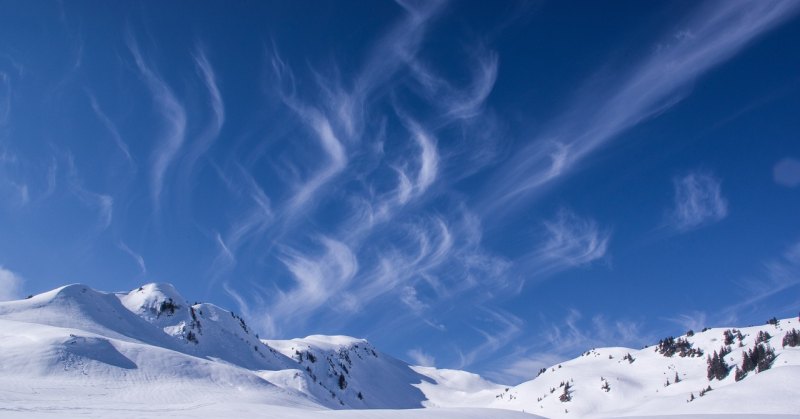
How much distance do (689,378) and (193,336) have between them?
322 ft

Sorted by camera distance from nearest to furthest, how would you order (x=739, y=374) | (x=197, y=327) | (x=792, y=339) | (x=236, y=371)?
(x=236, y=371) < (x=739, y=374) < (x=792, y=339) < (x=197, y=327)

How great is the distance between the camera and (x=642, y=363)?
120000 millimetres

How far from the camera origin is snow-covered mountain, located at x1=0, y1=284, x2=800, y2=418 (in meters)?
33.5

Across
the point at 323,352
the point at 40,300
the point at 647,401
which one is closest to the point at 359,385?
the point at 323,352

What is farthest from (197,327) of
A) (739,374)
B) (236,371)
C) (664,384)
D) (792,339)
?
(792,339)

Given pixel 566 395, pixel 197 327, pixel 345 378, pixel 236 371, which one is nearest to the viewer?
pixel 236 371

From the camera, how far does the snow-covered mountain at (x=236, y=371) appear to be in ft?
110

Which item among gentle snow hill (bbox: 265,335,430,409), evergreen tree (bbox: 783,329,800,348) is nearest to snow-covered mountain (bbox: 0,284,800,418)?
evergreen tree (bbox: 783,329,800,348)

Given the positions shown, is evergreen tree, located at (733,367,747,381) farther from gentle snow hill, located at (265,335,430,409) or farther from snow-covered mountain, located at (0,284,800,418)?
gentle snow hill, located at (265,335,430,409)

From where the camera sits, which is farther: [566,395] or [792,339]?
[566,395]

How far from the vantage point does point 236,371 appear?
183ft

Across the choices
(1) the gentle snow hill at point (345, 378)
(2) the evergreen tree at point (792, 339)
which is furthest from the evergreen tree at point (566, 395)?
(1) the gentle snow hill at point (345, 378)

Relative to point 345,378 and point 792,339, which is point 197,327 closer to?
point 345,378

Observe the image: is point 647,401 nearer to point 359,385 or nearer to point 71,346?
point 71,346
